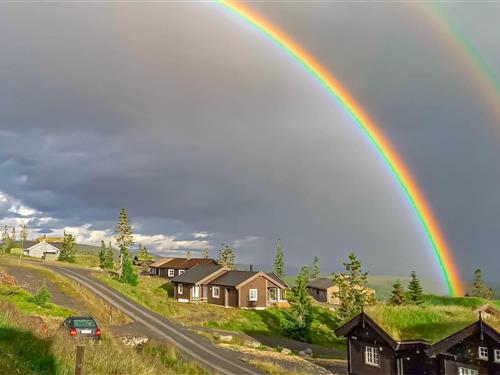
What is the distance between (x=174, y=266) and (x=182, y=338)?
71511 mm

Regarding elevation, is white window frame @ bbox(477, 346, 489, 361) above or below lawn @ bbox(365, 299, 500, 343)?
below

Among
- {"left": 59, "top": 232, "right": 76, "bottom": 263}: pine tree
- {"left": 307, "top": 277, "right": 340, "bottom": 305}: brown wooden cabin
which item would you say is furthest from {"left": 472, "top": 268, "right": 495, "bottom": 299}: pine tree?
{"left": 59, "top": 232, "right": 76, "bottom": 263}: pine tree

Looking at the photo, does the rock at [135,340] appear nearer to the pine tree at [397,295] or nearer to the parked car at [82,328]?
the parked car at [82,328]

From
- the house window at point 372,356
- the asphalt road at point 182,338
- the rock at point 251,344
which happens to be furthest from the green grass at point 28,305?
the house window at point 372,356

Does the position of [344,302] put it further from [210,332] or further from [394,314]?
[394,314]

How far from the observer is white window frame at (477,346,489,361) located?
29.7 metres

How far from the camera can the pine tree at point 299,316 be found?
2537 inches

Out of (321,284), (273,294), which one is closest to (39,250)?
(321,284)

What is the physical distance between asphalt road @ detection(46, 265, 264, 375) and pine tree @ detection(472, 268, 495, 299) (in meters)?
95.4

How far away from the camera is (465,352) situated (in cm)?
3073

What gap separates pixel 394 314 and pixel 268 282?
4553 centimetres

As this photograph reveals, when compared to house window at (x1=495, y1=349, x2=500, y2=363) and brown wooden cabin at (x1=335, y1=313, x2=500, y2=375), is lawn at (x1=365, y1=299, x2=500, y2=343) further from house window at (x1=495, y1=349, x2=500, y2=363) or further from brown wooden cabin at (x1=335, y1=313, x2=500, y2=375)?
house window at (x1=495, y1=349, x2=500, y2=363)

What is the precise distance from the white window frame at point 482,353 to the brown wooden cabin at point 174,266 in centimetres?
8352

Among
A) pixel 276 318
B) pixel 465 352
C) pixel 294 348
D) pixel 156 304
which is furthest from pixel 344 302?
pixel 465 352
